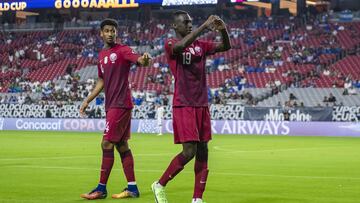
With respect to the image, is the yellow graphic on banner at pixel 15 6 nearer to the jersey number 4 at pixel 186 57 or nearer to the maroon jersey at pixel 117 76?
the maroon jersey at pixel 117 76

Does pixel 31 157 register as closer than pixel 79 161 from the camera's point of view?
No

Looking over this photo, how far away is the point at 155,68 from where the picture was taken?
178 feet

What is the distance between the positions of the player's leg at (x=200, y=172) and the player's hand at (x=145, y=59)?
133 centimetres

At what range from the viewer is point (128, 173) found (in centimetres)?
1088

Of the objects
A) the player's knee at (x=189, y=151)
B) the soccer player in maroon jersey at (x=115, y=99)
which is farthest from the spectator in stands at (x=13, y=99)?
the player's knee at (x=189, y=151)

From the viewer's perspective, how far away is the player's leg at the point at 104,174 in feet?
34.4

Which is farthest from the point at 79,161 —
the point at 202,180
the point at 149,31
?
the point at 149,31

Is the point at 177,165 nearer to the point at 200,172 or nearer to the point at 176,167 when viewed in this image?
the point at 176,167

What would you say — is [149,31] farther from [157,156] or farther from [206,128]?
[206,128]

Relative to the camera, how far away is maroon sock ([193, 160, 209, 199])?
372 inches

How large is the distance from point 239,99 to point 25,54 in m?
24.1

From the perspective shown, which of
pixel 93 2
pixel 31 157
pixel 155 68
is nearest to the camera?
pixel 31 157

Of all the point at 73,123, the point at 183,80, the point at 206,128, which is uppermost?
the point at 183,80

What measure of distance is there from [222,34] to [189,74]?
0.67 meters
